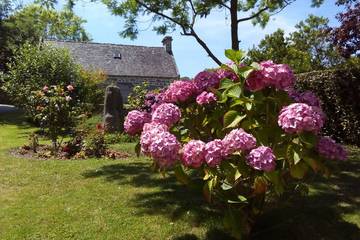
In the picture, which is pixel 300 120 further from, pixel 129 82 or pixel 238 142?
pixel 129 82

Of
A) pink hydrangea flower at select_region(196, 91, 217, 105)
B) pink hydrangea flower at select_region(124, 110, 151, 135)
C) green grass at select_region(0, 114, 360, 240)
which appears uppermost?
pink hydrangea flower at select_region(196, 91, 217, 105)

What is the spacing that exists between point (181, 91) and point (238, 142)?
109cm

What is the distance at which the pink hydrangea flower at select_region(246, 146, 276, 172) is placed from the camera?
4.16m

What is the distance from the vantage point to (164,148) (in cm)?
429

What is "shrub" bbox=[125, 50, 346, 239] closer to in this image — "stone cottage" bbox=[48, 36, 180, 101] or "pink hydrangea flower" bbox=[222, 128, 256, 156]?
"pink hydrangea flower" bbox=[222, 128, 256, 156]

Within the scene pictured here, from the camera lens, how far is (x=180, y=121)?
17.4 ft

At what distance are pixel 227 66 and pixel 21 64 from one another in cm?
1909

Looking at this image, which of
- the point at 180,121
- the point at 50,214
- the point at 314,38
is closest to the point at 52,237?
the point at 50,214

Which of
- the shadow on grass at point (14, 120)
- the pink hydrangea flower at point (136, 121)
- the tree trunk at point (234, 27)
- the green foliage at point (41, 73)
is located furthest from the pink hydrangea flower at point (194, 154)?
the shadow on grass at point (14, 120)

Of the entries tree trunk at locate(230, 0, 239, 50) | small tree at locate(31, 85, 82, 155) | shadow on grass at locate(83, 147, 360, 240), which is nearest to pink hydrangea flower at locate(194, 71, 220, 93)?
shadow on grass at locate(83, 147, 360, 240)

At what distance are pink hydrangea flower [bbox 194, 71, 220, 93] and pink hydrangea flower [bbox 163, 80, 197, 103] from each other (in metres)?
0.06

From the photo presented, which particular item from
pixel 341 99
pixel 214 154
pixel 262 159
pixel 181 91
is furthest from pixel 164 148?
pixel 341 99

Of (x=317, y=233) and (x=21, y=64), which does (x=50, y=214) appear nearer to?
(x=317, y=233)

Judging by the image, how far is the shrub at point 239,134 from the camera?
427cm
